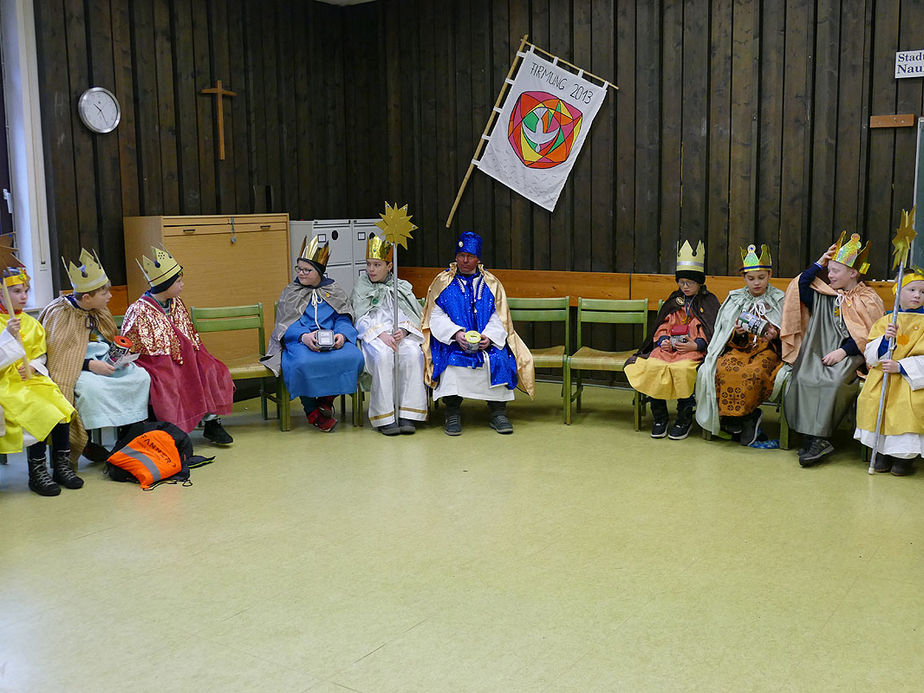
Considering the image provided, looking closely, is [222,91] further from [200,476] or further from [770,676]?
[770,676]

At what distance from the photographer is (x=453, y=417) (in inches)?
216

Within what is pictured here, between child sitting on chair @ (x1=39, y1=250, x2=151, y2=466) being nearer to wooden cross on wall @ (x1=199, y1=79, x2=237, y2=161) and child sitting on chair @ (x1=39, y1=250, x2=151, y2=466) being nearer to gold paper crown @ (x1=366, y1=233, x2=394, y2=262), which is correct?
gold paper crown @ (x1=366, y1=233, x2=394, y2=262)

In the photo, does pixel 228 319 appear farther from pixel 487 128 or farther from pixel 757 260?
pixel 757 260

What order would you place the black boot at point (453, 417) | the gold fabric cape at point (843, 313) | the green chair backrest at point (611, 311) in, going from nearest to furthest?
the gold fabric cape at point (843, 313) → the black boot at point (453, 417) → the green chair backrest at point (611, 311)

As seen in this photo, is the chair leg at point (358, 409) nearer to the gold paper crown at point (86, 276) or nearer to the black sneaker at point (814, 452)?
the gold paper crown at point (86, 276)

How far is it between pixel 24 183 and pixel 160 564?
10.3 feet

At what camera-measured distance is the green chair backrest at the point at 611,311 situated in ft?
19.4

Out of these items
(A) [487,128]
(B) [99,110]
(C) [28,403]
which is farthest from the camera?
(A) [487,128]

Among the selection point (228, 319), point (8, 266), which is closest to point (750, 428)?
point (228, 319)

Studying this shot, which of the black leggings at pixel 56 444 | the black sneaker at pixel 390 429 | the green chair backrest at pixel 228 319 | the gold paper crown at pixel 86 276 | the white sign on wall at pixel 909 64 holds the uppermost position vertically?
the white sign on wall at pixel 909 64

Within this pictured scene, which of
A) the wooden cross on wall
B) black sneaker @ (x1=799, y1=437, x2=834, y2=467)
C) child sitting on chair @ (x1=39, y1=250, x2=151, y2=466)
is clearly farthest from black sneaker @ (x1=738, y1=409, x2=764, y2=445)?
the wooden cross on wall

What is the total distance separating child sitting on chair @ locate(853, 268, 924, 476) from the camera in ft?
14.6

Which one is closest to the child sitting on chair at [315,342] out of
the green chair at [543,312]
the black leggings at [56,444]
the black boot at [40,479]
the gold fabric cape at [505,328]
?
the gold fabric cape at [505,328]

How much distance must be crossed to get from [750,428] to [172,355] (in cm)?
307
